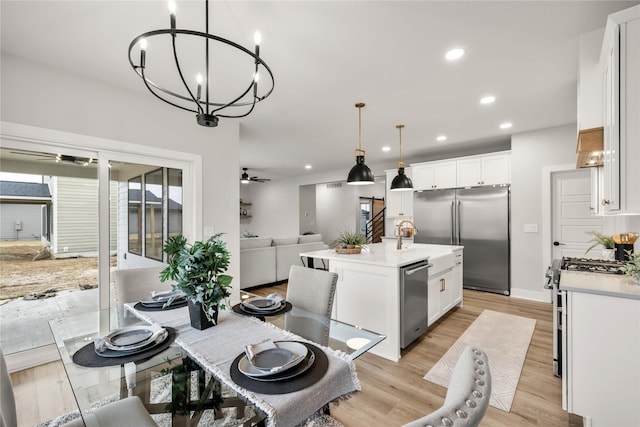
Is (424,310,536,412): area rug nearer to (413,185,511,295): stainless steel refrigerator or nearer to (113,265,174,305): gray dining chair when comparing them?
(413,185,511,295): stainless steel refrigerator

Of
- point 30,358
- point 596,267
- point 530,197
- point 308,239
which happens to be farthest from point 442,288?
point 30,358

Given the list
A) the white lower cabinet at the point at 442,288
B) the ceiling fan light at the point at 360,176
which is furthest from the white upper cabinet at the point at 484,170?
the ceiling fan light at the point at 360,176

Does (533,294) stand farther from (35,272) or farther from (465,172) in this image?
(35,272)

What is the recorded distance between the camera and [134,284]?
2.15 meters

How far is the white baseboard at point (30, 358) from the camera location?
242cm

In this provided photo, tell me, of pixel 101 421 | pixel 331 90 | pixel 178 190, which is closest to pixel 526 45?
pixel 331 90

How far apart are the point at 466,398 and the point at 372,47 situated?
238 centimetres

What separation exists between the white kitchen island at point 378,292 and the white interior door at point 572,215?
221 cm

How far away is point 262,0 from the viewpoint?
1.76 metres

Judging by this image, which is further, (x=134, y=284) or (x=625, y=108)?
(x=134, y=284)

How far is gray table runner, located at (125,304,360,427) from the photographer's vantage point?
88cm

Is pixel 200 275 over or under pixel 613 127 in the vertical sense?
under

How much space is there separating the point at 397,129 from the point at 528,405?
3548 mm

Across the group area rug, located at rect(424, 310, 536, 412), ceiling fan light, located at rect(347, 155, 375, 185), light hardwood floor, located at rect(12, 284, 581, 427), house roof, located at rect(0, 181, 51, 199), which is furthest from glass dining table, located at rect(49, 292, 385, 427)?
ceiling fan light, located at rect(347, 155, 375, 185)
